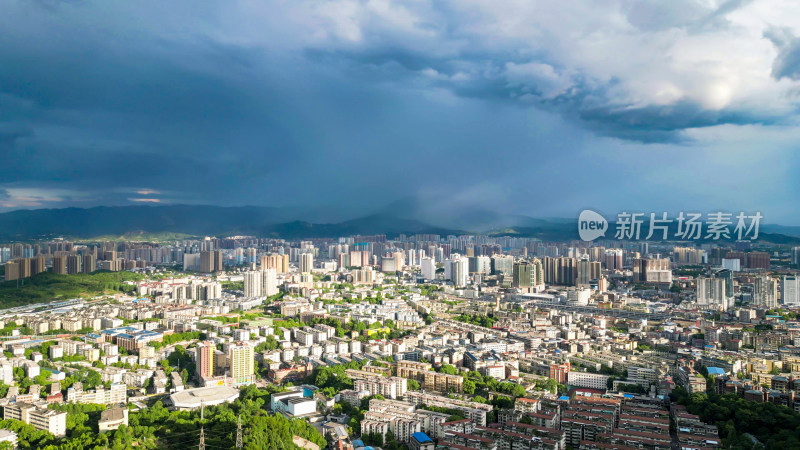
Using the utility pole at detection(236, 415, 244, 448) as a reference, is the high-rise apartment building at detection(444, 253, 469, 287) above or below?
above

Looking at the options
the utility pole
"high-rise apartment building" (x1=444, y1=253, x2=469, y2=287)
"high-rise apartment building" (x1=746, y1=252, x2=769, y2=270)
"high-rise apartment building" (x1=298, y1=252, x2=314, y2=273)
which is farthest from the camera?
"high-rise apartment building" (x1=298, y1=252, x2=314, y2=273)

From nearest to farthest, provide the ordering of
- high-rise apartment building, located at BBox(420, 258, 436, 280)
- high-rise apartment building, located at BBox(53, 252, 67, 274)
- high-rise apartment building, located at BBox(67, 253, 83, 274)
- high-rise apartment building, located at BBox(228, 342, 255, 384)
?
1. high-rise apartment building, located at BBox(228, 342, 255, 384)
2. high-rise apartment building, located at BBox(53, 252, 67, 274)
3. high-rise apartment building, located at BBox(67, 253, 83, 274)
4. high-rise apartment building, located at BBox(420, 258, 436, 280)

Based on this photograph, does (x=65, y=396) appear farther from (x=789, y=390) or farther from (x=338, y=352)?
(x=789, y=390)

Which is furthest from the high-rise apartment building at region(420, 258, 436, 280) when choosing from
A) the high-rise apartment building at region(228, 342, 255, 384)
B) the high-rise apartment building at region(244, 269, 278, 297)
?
the high-rise apartment building at region(228, 342, 255, 384)

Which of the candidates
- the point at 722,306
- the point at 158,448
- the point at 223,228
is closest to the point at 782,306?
the point at 722,306

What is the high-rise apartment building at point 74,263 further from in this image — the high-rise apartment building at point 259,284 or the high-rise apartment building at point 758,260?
the high-rise apartment building at point 758,260

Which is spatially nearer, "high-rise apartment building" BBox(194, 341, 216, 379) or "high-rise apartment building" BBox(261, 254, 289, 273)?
"high-rise apartment building" BBox(194, 341, 216, 379)

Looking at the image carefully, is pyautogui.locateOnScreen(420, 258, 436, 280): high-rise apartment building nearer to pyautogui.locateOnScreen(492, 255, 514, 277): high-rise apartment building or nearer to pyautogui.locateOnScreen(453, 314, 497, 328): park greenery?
pyautogui.locateOnScreen(492, 255, 514, 277): high-rise apartment building

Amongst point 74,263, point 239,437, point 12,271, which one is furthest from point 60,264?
point 239,437

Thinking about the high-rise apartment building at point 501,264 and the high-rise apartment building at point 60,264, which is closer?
the high-rise apartment building at point 60,264

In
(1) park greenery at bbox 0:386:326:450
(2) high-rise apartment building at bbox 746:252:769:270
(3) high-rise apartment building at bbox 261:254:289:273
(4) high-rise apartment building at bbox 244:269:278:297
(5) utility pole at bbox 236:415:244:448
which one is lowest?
(1) park greenery at bbox 0:386:326:450

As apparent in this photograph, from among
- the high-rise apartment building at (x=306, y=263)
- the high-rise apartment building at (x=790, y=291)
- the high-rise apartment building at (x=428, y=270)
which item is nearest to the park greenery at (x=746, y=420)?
the high-rise apartment building at (x=790, y=291)
